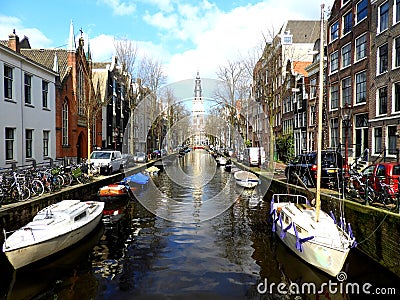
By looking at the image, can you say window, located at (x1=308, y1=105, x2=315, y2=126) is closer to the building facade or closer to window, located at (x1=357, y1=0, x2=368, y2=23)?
the building facade

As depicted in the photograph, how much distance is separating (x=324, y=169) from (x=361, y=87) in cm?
1068

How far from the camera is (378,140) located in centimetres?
2267

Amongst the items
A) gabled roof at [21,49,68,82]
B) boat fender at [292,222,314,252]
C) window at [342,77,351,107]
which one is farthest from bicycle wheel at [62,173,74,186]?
window at [342,77,351,107]

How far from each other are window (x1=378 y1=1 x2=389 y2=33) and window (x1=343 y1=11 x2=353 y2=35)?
4096mm

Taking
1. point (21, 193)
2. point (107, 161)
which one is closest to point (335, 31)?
point (107, 161)

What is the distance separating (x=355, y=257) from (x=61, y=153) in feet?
82.9

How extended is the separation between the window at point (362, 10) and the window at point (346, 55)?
227 cm

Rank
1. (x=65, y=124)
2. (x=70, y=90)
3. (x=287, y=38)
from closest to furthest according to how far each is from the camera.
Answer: (x=65, y=124)
(x=70, y=90)
(x=287, y=38)


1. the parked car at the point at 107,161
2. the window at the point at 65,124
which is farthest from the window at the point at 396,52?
the window at the point at 65,124

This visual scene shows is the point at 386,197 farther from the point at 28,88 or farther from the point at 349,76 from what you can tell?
the point at 28,88

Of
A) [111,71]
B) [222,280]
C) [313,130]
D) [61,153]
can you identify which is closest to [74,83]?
[61,153]

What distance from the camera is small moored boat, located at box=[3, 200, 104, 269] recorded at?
363 inches

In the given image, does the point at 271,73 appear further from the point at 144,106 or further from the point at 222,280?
the point at 222,280

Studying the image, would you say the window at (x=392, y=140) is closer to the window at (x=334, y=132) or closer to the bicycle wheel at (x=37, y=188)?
the window at (x=334, y=132)
